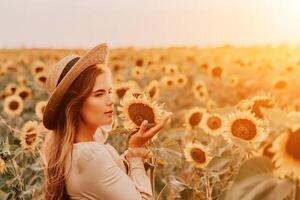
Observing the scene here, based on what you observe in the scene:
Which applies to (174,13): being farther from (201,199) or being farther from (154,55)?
(154,55)

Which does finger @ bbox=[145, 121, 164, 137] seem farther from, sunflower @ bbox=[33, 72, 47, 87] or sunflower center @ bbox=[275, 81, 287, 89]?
sunflower @ bbox=[33, 72, 47, 87]

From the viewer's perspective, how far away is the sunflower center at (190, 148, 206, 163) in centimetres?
149

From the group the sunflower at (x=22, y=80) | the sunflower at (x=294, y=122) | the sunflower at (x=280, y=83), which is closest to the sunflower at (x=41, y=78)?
the sunflower at (x=22, y=80)

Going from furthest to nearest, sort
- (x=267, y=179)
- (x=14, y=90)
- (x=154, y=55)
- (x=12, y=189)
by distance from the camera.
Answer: (x=154, y=55) → (x=14, y=90) → (x=12, y=189) → (x=267, y=179)

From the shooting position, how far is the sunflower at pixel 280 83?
2.37 metres

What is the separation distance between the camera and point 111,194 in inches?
51.1

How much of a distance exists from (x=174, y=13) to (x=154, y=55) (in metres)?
1.04

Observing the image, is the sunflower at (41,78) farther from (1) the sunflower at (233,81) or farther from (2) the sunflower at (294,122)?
(2) the sunflower at (294,122)

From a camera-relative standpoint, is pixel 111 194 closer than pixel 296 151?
No

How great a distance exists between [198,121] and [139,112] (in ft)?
1.39

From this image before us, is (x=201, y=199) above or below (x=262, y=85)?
below

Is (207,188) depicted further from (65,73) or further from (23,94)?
(23,94)

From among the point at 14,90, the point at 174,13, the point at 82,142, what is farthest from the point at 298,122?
the point at 14,90

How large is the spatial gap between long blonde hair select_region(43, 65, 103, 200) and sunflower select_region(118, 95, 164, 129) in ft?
0.33
